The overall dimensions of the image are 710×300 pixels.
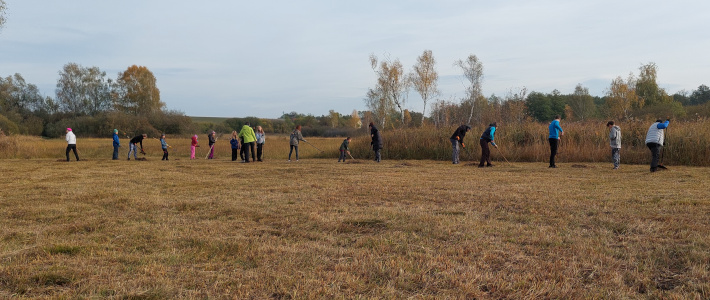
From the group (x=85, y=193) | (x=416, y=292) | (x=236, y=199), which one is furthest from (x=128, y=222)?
(x=416, y=292)

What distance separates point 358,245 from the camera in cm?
427

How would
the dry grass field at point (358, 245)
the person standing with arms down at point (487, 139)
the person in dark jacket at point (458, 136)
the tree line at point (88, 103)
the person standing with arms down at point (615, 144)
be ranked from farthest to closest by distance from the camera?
the tree line at point (88, 103) → the person in dark jacket at point (458, 136) → the person standing with arms down at point (487, 139) → the person standing with arms down at point (615, 144) → the dry grass field at point (358, 245)

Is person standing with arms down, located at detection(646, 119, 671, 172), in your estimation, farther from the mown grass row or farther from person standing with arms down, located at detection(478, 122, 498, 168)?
the mown grass row

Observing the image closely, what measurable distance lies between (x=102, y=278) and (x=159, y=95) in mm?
67570

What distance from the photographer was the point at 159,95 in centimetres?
6469

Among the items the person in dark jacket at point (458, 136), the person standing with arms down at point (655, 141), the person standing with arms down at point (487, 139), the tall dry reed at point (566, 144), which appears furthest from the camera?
the person in dark jacket at point (458, 136)

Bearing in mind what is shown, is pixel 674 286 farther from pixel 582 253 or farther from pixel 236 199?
pixel 236 199

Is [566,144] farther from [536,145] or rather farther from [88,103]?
[88,103]

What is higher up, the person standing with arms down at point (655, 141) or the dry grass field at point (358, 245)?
the person standing with arms down at point (655, 141)

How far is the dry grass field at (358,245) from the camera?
3.11 m

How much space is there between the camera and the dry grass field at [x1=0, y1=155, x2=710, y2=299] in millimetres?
3105

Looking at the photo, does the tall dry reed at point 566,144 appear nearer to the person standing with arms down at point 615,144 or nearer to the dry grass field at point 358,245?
the person standing with arms down at point 615,144

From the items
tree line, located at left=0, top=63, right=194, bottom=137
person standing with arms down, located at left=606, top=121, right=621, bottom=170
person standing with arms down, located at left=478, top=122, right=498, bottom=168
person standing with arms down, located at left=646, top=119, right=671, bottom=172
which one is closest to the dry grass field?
person standing with arms down, located at left=646, top=119, right=671, bottom=172

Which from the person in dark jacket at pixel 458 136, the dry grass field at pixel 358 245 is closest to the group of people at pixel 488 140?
the person in dark jacket at pixel 458 136
